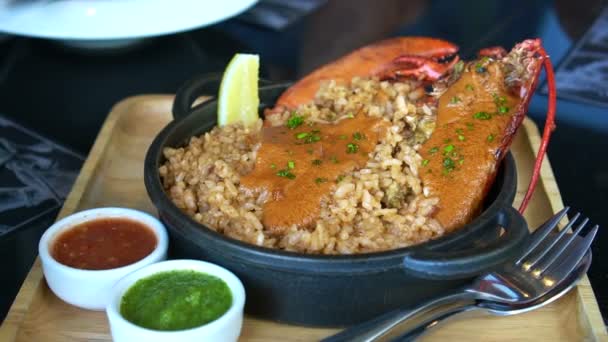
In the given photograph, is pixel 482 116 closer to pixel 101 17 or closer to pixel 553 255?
pixel 553 255

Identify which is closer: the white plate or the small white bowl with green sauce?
the small white bowl with green sauce

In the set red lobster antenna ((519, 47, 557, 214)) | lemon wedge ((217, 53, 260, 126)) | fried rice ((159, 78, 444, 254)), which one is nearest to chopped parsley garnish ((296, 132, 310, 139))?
fried rice ((159, 78, 444, 254))

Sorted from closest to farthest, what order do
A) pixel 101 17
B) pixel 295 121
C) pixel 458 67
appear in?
1. pixel 295 121
2. pixel 458 67
3. pixel 101 17

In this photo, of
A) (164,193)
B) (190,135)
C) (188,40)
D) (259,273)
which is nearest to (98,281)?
(164,193)

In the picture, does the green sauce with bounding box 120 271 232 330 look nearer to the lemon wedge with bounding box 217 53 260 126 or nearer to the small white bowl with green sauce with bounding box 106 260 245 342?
the small white bowl with green sauce with bounding box 106 260 245 342

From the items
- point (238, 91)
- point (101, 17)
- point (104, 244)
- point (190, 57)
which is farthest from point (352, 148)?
point (190, 57)

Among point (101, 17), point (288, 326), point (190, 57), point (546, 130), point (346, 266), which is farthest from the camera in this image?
point (190, 57)
